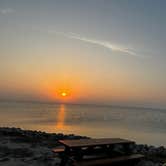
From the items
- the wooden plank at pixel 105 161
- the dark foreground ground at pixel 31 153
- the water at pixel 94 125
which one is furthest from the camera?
the water at pixel 94 125

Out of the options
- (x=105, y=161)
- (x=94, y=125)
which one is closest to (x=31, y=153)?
(x=105, y=161)

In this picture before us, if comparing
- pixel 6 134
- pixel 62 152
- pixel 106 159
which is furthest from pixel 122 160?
pixel 6 134

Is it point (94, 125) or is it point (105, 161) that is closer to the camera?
point (105, 161)

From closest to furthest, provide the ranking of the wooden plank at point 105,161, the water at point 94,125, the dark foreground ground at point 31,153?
the wooden plank at point 105,161 < the dark foreground ground at point 31,153 < the water at point 94,125

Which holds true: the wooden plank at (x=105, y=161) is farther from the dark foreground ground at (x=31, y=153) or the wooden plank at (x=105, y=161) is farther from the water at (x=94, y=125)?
the water at (x=94, y=125)

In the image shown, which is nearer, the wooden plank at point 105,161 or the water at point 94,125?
Result: the wooden plank at point 105,161

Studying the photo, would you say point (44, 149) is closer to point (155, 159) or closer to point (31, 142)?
point (31, 142)

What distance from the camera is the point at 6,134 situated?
13.8 metres

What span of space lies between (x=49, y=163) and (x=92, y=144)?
191 cm

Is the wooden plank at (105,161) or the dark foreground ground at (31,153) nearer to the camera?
the wooden plank at (105,161)

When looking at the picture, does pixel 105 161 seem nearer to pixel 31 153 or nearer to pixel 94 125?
pixel 31 153

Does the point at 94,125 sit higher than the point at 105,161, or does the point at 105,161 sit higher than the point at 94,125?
the point at 105,161

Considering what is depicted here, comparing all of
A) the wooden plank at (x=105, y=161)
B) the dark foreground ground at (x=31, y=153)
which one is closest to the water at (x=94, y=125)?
the dark foreground ground at (x=31, y=153)

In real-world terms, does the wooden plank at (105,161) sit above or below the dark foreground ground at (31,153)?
above
